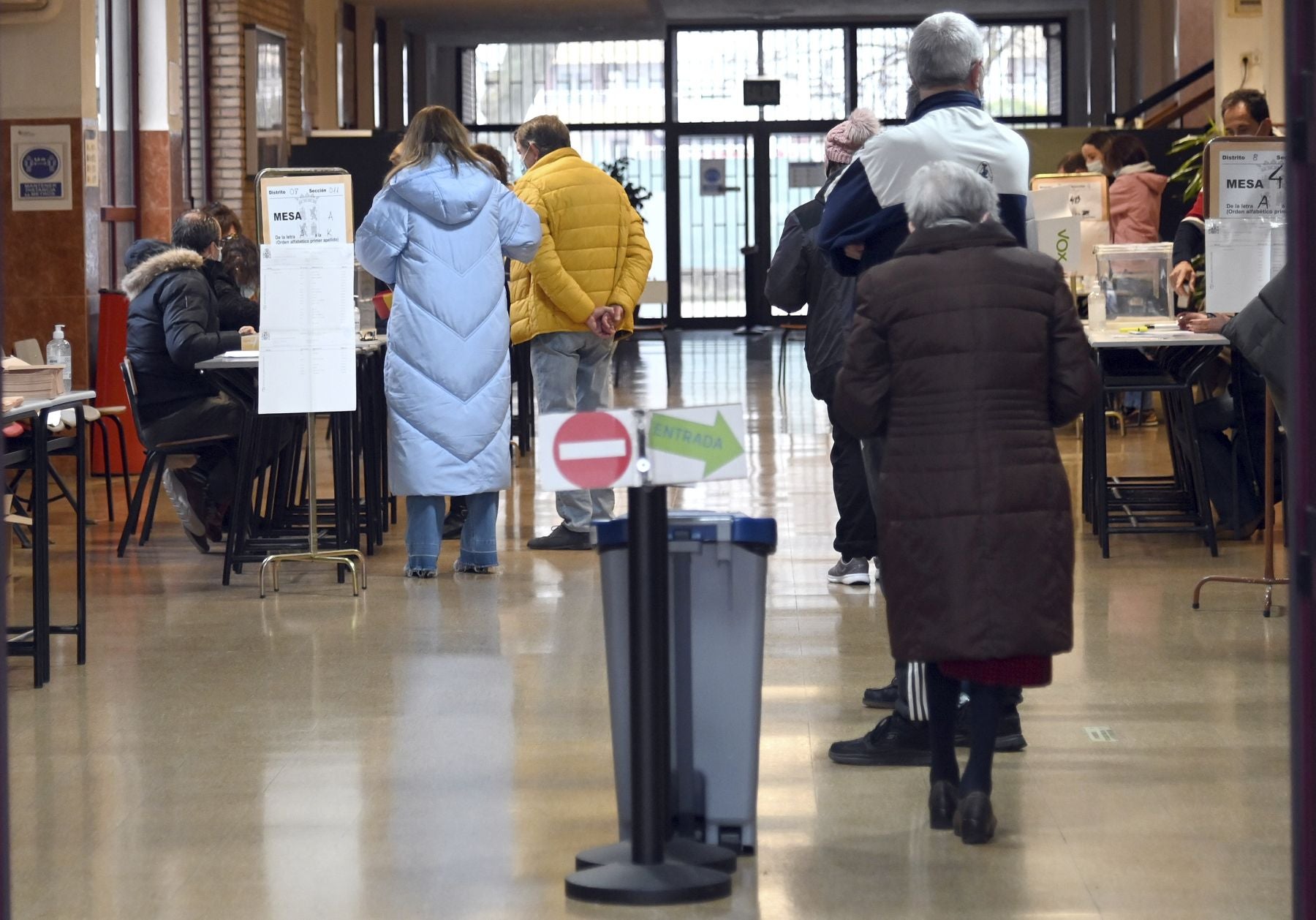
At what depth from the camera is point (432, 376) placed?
19.8 ft

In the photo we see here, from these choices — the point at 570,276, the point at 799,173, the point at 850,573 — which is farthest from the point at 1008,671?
the point at 799,173

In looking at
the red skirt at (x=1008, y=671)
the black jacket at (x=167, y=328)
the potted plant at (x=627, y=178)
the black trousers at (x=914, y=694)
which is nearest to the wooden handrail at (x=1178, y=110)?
the potted plant at (x=627, y=178)

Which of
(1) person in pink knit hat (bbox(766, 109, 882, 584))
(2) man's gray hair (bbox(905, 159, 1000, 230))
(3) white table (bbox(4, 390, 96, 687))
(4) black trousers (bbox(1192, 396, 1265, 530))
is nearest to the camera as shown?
(2) man's gray hair (bbox(905, 159, 1000, 230))

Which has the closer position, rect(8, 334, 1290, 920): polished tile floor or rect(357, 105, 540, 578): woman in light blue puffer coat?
rect(8, 334, 1290, 920): polished tile floor

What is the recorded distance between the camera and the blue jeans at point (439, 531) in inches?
245

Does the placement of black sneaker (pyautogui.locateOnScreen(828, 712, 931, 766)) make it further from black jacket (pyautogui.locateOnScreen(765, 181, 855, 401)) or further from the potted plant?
the potted plant

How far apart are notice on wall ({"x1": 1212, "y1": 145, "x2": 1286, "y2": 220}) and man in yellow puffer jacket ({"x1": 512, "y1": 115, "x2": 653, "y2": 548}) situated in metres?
2.10

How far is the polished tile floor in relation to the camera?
3123 mm

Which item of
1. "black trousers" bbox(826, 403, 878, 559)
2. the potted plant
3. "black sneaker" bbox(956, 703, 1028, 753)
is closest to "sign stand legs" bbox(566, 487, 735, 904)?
"black sneaker" bbox(956, 703, 1028, 753)

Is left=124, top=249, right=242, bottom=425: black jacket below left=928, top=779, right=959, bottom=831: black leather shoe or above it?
above

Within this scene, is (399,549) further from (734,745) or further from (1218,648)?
(734,745)

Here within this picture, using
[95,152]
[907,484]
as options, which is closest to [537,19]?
[95,152]

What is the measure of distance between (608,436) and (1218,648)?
8.57 ft

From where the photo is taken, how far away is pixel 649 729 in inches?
119
